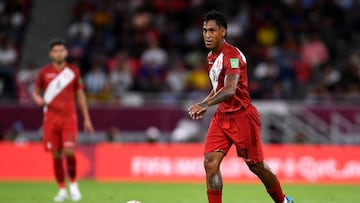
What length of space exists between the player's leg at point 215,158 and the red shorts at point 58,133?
481cm

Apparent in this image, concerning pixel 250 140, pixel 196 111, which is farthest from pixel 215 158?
pixel 196 111

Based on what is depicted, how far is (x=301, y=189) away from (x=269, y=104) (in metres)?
4.69

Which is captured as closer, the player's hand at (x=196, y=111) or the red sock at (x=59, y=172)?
the player's hand at (x=196, y=111)

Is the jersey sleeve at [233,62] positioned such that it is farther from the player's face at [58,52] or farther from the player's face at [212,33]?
the player's face at [58,52]

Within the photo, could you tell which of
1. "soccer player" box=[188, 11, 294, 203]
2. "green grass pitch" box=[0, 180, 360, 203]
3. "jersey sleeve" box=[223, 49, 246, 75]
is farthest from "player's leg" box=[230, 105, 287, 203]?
"green grass pitch" box=[0, 180, 360, 203]

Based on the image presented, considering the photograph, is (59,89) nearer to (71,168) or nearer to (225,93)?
(71,168)

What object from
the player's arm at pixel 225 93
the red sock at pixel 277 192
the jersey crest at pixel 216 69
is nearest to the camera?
the player's arm at pixel 225 93

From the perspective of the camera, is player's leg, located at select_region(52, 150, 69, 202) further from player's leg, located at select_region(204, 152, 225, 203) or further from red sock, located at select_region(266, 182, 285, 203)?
player's leg, located at select_region(204, 152, 225, 203)

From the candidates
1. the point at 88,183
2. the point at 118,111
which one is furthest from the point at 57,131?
the point at 118,111

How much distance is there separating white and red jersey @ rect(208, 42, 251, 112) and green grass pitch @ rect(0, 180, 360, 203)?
4.06 m

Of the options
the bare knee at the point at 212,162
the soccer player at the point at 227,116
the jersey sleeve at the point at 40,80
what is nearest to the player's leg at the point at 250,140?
the soccer player at the point at 227,116

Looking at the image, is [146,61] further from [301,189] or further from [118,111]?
[301,189]

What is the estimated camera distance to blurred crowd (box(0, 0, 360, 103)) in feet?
80.7

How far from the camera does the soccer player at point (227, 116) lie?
35.3ft
